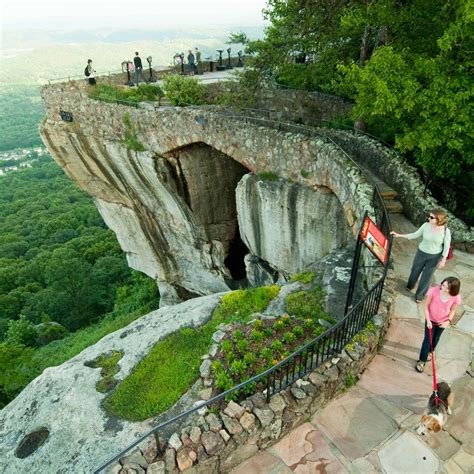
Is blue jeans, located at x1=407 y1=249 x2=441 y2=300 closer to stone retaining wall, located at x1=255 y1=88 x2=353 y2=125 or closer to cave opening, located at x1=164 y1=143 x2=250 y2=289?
cave opening, located at x1=164 y1=143 x2=250 y2=289

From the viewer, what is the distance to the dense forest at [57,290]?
80.0ft

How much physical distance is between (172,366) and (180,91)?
42.8 feet

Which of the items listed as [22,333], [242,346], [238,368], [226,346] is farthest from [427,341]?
[22,333]

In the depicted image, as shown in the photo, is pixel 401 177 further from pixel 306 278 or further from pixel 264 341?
pixel 264 341

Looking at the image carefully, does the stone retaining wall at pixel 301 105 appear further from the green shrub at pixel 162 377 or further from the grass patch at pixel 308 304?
the green shrub at pixel 162 377

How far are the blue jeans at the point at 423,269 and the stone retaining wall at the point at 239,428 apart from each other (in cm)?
197

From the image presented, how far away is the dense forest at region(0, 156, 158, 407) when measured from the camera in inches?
960

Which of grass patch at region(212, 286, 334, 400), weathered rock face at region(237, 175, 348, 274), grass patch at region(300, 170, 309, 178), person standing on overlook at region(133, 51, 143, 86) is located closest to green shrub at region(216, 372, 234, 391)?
grass patch at region(212, 286, 334, 400)

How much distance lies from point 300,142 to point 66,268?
28224 mm

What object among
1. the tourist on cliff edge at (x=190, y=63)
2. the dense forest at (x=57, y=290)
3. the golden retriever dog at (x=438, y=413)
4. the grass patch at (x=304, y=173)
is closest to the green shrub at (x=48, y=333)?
the dense forest at (x=57, y=290)

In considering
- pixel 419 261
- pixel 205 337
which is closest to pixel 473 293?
pixel 419 261

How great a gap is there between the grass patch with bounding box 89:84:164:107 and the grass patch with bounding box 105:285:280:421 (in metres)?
11.3

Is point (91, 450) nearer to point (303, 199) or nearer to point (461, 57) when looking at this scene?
point (303, 199)

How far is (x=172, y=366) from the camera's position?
7926 millimetres
